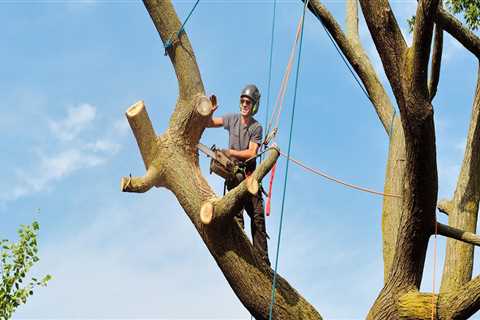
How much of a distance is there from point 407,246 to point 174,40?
259cm

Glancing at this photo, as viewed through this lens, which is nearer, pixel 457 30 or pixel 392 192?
pixel 457 30

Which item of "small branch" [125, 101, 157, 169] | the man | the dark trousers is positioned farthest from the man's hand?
the dark trousers

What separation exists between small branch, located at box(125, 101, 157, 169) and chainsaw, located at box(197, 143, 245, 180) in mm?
411

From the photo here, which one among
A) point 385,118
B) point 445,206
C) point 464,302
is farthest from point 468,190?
point 464,302

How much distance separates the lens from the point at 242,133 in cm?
646

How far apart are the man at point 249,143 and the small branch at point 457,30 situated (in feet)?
5.35

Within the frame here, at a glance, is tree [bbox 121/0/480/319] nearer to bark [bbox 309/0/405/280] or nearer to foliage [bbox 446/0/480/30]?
bark [bbox 309/0/405/280]

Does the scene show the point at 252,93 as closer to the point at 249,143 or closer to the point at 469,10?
the point at 249,143

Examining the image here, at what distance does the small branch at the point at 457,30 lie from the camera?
635 centimetres

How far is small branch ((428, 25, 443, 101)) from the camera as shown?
20.0 feet

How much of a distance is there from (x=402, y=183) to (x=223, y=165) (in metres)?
1.50

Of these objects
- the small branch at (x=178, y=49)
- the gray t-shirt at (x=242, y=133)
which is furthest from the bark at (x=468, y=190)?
the small branch at (x=178, y=49)

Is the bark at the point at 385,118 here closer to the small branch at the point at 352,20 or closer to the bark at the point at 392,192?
the bark at the point at 392,192

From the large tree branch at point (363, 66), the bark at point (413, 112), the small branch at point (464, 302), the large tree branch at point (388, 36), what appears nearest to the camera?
the bark at point (413, 112)
